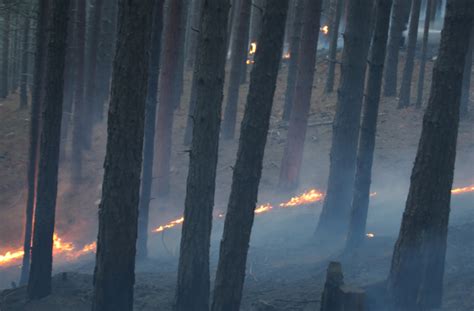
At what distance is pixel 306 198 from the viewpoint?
23219 mm

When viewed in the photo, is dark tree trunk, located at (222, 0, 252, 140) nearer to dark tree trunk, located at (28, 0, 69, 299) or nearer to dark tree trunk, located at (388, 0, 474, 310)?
dark tree trunk, located at (28, 0, 69, 299)

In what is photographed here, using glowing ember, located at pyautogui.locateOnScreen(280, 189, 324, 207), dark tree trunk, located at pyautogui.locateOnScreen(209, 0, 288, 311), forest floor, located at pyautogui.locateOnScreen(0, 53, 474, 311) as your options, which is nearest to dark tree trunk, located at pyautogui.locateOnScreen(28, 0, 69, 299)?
forest floor, located at pyautogui.locateOnScreen(0, 53, 474, 311)

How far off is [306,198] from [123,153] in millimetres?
13529

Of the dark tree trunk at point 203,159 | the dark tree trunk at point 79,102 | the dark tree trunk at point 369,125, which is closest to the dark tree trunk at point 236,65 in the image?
the dark tree trunk at point 79,102

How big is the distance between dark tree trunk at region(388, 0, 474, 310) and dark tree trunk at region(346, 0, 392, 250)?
4.74 metres

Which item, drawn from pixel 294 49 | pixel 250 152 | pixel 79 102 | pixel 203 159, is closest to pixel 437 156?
pixel 250 152

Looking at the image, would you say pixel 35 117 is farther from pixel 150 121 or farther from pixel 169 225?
pixel 169 225

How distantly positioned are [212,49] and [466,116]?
59.5ft

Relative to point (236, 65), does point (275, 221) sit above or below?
below

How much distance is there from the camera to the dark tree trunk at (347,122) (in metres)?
17.5

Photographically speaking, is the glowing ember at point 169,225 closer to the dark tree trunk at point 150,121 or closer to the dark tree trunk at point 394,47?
the dark tree trunk at point 150,121

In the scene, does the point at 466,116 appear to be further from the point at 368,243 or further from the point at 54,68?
the point at 54,68

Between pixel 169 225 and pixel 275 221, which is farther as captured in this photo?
pixel 169 225

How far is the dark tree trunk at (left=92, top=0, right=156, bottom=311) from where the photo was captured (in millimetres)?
10273
